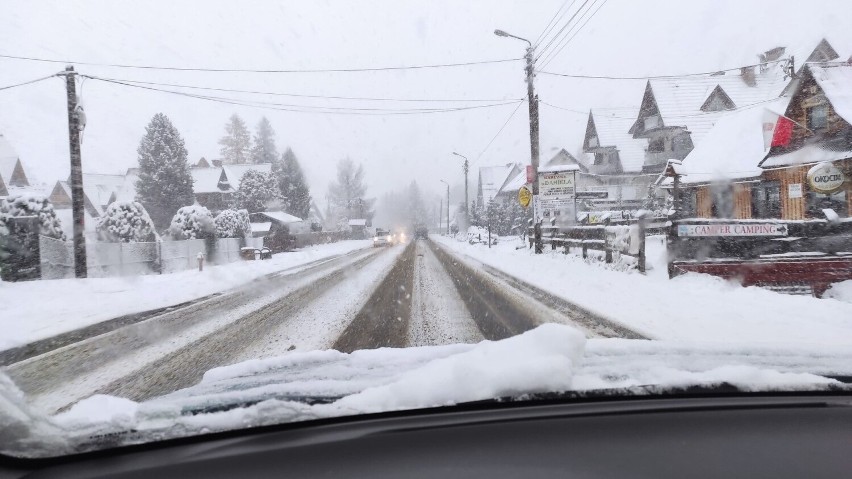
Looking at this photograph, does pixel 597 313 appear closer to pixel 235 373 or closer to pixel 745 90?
pixel 745 90

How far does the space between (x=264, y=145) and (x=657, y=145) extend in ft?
28.0

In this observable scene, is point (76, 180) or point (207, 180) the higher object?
point (76, 180)

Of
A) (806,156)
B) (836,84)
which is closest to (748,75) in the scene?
(836,84)

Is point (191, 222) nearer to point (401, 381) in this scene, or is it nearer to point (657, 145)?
point (401, 381)

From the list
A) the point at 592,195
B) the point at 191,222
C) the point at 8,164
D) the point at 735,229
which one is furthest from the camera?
the point at 592,195

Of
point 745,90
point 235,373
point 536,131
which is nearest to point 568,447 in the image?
point 235,373

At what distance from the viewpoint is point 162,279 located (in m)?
11.8

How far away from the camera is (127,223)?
29.1 ft

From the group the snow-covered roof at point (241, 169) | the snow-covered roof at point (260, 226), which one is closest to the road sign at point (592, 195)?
the snow-covered roof at point (260, 226)

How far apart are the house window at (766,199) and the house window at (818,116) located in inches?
100

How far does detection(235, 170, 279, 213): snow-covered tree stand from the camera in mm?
9727

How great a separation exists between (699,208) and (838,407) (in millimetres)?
13936


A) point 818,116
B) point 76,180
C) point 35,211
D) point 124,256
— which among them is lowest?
point 124,256

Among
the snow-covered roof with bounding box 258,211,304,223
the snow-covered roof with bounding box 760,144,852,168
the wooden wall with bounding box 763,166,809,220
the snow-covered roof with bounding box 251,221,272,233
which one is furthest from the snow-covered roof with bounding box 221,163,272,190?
the snow-covered roof with bounding box 760,144,852,168
